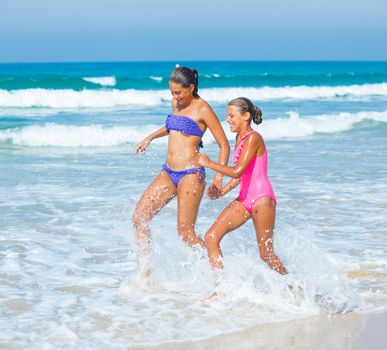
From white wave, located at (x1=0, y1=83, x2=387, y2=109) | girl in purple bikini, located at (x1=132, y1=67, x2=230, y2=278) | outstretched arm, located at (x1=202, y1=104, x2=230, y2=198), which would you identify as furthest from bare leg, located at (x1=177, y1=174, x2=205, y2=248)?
white wave, located at (x1=0, y1=83, x2=387, y2=109)

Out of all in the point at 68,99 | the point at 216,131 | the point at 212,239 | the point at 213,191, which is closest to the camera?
the point at 213,191

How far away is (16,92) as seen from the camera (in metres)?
33.1

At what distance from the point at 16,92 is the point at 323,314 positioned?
2951 cm

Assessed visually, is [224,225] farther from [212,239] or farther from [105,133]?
[105,133]

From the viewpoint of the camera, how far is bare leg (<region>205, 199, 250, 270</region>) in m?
5.27

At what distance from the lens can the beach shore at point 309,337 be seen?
475cm

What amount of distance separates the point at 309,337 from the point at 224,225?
3.23 ft

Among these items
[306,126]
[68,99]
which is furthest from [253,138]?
[68,99]

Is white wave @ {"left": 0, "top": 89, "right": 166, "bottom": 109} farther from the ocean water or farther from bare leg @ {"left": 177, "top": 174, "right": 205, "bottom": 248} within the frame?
bare leg @ {"left": 177, "top": 174, "right": 205, "bottom": 248}

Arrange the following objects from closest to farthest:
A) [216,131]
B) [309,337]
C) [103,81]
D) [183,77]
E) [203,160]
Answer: [309,337] < [203,160] < [183,77] < [216,131] < [103,81]

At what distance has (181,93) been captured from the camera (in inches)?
218

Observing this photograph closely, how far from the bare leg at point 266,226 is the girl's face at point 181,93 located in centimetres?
98

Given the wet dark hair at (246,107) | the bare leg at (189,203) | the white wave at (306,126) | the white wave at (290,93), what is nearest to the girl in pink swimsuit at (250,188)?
the wet dark hair at (246,107)

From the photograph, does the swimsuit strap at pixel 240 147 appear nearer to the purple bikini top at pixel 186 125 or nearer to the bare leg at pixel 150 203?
the purple bikini top at pixel 186 125
